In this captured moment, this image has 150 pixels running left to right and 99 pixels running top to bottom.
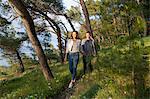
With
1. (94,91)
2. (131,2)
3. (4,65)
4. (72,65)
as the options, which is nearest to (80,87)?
(72,65)

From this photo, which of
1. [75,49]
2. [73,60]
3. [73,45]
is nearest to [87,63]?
[73,60]

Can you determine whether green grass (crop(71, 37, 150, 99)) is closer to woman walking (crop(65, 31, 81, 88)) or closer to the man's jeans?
woman walking (crop(65, 31, 81, 88))

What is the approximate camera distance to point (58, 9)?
1654 inches

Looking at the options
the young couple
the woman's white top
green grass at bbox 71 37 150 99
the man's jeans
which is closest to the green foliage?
the man's jeans

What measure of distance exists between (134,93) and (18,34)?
33804 mm

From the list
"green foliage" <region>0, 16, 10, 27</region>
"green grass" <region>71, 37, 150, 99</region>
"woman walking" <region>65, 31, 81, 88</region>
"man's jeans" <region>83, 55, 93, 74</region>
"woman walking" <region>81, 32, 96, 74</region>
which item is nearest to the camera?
Result: "green grass" <region>71, 37, 150, 99</region>

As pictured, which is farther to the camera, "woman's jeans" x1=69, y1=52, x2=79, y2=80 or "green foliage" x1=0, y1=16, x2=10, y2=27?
"green foliage" x1=0, y1=16, x2=10, y2=27

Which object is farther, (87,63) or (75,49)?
(87,63)

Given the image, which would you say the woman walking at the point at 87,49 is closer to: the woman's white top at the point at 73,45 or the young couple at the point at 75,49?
the young couple at the point at 75,49

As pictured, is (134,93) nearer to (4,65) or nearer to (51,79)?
(51,79)

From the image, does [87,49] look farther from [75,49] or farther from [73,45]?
[73,45]

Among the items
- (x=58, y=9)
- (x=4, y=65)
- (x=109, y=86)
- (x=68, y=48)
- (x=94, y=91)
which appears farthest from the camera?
(x=4, y=65)

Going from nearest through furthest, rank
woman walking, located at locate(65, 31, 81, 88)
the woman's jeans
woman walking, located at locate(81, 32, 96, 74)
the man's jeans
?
woman walking, located at locate(65, 31, 81, 88)
the woman's jeans
woman walking, located at locate(81, 32, 96, 74)
the man's jeans

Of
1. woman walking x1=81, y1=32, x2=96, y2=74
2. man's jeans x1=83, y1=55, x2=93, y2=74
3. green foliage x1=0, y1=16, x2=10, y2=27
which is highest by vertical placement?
green foliage x1=0, y1=16, x2=10, y2=27
